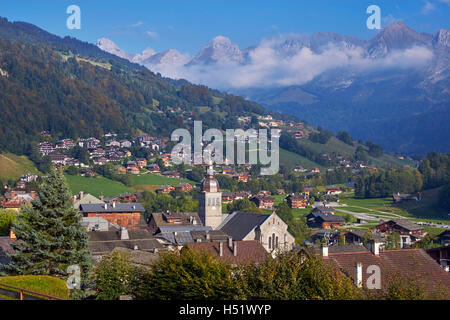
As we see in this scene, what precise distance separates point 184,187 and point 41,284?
103038mm

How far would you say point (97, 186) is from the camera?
120 meters

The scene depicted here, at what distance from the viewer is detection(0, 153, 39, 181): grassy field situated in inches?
4665

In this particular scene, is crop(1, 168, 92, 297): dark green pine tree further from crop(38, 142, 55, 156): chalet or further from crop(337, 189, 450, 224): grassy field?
crop(38, 142, 55, 156): chalet

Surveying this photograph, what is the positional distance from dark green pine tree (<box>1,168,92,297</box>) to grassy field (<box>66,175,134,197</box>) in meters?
79.6

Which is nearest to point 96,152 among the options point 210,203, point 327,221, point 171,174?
point 171,174

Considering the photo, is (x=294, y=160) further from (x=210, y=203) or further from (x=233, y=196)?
(x=210, y=203)

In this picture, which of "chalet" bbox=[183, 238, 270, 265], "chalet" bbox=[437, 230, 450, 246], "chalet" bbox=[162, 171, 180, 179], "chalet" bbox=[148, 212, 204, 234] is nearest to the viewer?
"chalet" bbox=[183, 238, 270, 265]

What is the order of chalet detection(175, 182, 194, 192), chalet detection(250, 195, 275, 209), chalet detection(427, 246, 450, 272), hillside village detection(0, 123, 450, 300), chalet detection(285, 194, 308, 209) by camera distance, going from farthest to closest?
chalet detection(175, 182, 194, 192) → chalet detection(285, 194, 308, 209) → chalet detection(250, 195, 275, 209) → hillside village detection(0, 123, 450, 300) → chalet detection(427, 246, 450, 272)

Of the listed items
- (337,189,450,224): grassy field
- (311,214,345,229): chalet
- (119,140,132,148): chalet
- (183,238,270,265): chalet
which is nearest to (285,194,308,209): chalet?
(337,189,450,224): grassy field

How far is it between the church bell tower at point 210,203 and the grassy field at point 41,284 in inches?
1732

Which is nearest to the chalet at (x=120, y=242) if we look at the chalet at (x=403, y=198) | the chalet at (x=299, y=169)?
the chalet at (x=403, y=198)

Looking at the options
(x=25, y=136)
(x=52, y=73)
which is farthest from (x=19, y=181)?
(x=52, y=73)

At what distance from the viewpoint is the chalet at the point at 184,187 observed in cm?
12524
